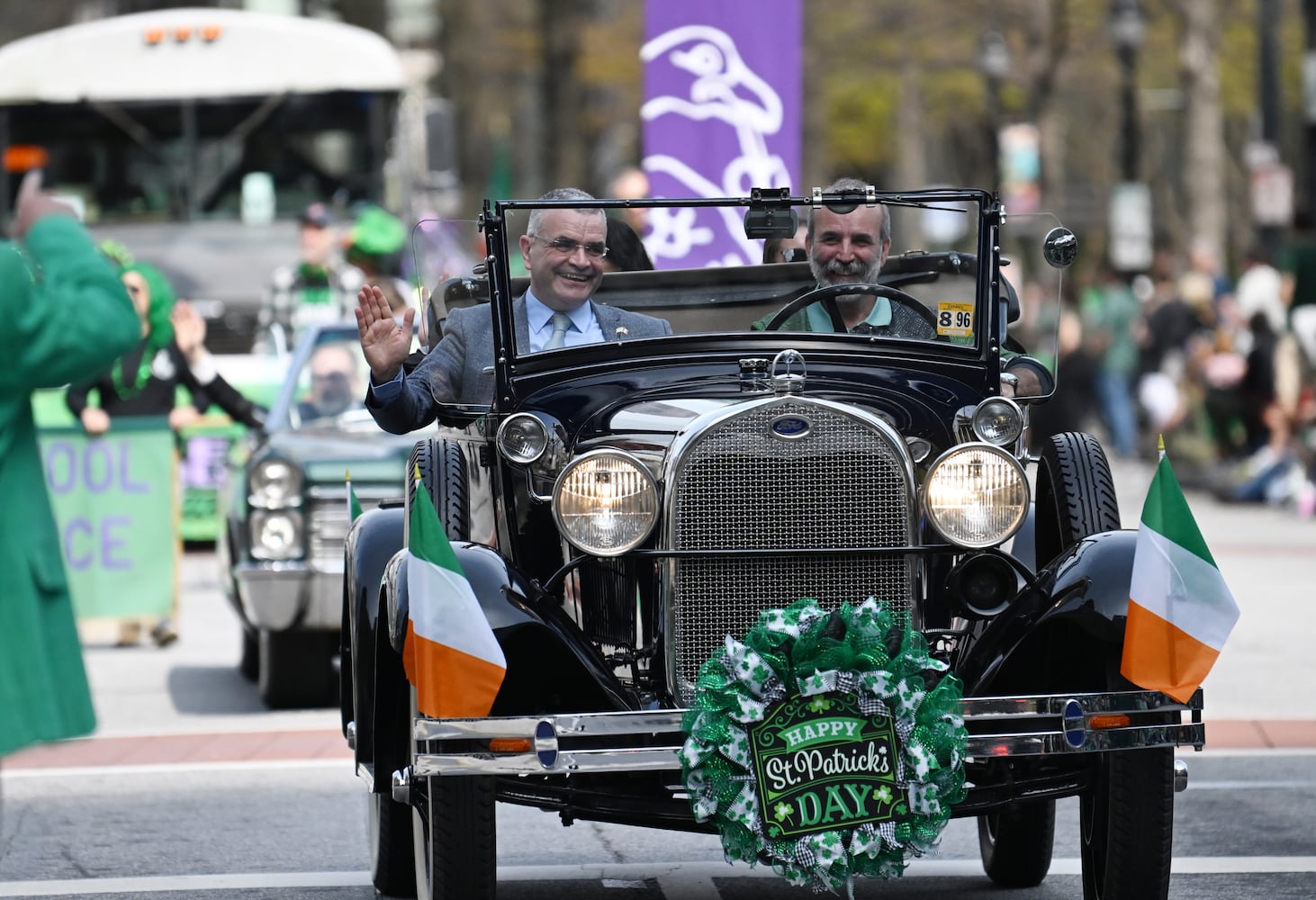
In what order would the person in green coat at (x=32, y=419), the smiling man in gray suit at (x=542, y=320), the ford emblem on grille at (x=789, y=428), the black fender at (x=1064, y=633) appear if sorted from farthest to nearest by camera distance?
the smiling man in gray suit at (x=542, y=320) → the ford emblem on grille at (x=789, y=428) → the black fender at (x=1064, y=633) → the person in green coat at (x=32, y=419)

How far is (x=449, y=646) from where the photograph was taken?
208 inches

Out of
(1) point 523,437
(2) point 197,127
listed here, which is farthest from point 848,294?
(2) point 197,127

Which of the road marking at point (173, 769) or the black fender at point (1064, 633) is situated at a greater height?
the black fender at point (1064, 633)

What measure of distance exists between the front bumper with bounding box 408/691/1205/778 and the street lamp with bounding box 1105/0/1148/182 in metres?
26.6

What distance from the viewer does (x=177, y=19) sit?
2052cm

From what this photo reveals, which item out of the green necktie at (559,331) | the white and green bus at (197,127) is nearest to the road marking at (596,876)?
the green necktie at (559,331)

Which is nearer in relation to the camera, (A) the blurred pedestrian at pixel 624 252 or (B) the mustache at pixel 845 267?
(B) the mustache at pixel 845 267

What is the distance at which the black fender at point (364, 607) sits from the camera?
6023 mm

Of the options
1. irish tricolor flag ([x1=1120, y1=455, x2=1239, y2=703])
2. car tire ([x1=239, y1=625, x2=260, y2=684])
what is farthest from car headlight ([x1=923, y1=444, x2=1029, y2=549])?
car tire ([x1=239, y1=625, x2=260, y2=684])

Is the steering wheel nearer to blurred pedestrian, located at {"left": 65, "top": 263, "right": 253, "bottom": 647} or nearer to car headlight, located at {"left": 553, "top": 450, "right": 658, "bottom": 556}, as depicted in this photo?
car headlight, located at {"left": 553, "top": 450, "right": 658, "bottom": 556}

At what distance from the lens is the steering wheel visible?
6.61 metres

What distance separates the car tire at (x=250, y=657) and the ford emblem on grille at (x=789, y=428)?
6.29 metres

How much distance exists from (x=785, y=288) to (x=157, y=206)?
14012 millimetres

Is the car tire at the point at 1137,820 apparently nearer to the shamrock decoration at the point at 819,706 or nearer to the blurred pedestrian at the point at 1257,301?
the shamrock decoration at the point at 819,706
